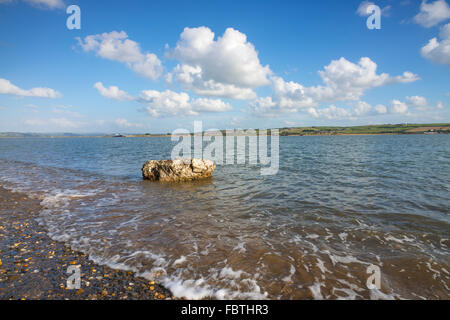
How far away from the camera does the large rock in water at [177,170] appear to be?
2011cm

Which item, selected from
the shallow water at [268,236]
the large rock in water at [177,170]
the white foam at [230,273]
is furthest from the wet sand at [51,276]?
the large rock in water at [177,170]

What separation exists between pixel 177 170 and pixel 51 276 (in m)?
14.6

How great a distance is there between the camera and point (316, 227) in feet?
31.7

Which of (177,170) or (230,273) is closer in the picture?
(230,273)

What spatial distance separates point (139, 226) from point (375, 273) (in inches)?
356

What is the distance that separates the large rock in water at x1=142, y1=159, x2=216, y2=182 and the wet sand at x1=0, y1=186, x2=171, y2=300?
39.1 ft

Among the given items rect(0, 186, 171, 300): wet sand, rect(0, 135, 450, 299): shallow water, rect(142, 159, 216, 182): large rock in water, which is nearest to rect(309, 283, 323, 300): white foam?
rect(0, 135, 450, 299): shallow water

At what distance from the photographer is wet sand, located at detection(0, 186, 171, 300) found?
5.15 metres

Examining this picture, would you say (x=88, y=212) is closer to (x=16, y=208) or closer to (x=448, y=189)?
(x=16, y=208)

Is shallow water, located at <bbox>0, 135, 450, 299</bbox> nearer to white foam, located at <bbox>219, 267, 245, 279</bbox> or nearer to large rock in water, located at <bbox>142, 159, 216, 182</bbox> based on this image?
white foam, located at <bbox>219, 267, 245, 279</bbox>

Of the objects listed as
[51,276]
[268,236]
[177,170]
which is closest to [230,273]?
[268,236]

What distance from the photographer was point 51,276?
5766 millimetres

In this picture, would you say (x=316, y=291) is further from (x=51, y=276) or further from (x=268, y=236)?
(x=51, y=276)
